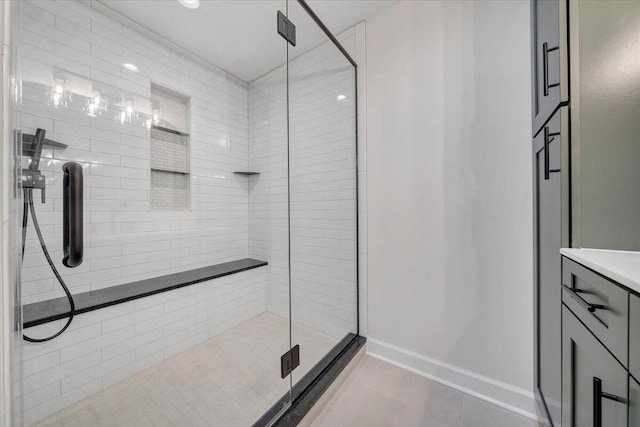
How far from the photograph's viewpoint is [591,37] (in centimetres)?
78

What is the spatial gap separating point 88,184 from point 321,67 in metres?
1.67

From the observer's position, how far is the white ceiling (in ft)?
4.61

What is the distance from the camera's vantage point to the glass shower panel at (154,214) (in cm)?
94

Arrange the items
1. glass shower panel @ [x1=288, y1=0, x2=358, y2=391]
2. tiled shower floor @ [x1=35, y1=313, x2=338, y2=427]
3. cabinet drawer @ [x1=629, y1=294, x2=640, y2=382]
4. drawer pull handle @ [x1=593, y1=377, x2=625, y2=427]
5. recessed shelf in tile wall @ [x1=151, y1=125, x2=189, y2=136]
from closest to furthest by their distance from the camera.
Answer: cabinet drawer @ [x1=629, y1=294, x2=640, y2=382] → drawer pull handle @ [x1=593, y1=377, x2=625, y2=427] → tiled shower floor @ [x1=35, y1=313, x2=338, y2=427] → recessed shelf in tile wall @ [x1=151, y1=125, x2=189, y2=136] → glass shower panel @ [x1=288, y1=0, x2=358, y2=391]

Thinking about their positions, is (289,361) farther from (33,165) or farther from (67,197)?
(33,165)

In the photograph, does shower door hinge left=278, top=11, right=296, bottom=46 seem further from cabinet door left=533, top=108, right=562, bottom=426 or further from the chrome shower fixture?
cabinet door left=533, top=108, right=562, bottom=426

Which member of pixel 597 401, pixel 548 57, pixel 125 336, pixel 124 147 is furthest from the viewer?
pixel 124 147

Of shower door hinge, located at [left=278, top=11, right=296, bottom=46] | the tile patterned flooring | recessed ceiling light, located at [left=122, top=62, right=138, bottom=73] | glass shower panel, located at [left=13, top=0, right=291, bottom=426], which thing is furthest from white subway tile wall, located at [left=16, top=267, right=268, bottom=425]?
shower door hinge, located at [left=278, top=11, right=296, bottom=46]

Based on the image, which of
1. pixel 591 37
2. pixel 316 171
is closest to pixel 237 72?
pixel 316 171

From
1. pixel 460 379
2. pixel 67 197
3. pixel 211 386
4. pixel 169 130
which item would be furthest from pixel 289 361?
pixel 169 130

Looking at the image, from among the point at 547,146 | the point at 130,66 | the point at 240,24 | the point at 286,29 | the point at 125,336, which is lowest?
the point at 125,336

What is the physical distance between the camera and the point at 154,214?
1525 millimetres

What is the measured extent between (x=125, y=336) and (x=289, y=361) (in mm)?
→ 881

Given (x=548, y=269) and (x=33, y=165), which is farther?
(x=548, y=269)
